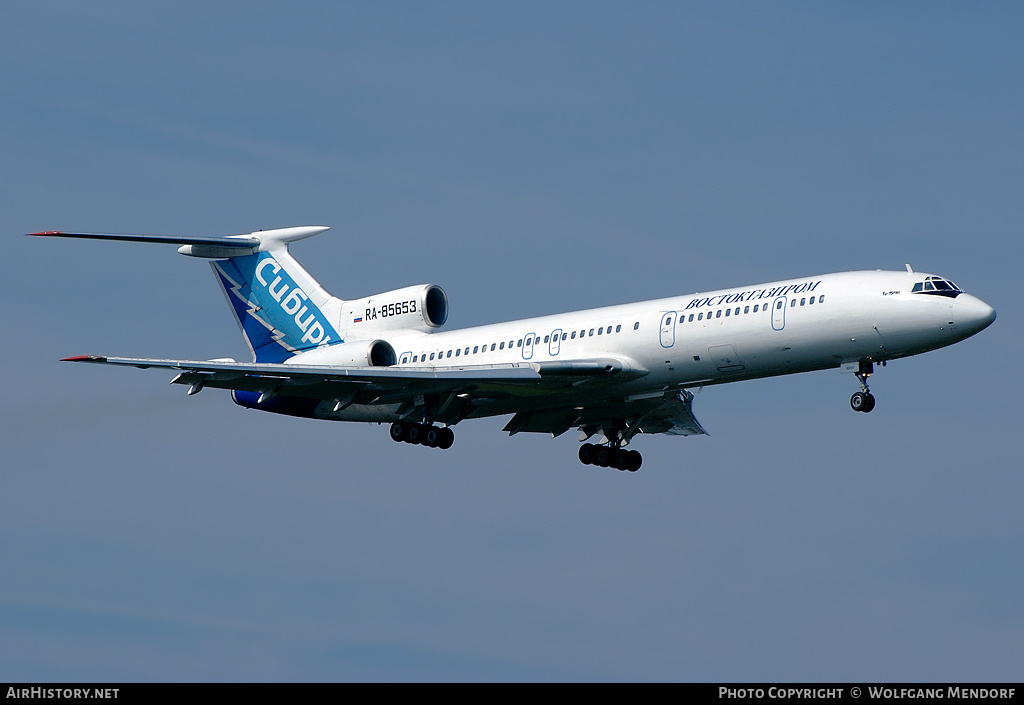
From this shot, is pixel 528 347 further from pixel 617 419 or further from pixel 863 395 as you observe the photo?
pixel 863 395

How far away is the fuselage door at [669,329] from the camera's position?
104ft

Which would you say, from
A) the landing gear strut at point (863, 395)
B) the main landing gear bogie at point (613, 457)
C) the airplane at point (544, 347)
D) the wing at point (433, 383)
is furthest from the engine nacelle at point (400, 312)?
the landing gear strut at point (863, 395)

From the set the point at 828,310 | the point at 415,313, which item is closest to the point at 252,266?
the point at 415,313

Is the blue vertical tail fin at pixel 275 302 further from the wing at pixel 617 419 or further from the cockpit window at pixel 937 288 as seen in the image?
the cockpit window at pixel 937 288

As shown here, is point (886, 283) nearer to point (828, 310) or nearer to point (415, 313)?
point (828, 310)

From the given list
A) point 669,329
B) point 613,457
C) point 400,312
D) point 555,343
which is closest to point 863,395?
point 669,329

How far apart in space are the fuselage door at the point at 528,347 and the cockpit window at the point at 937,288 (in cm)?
880

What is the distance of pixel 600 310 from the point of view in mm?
33469

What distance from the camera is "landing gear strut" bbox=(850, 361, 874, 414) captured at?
30391mm

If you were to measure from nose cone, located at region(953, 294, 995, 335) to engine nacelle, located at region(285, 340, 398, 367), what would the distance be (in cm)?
1369

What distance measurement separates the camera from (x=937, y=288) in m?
29.8

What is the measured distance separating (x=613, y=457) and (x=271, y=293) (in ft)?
33.2
